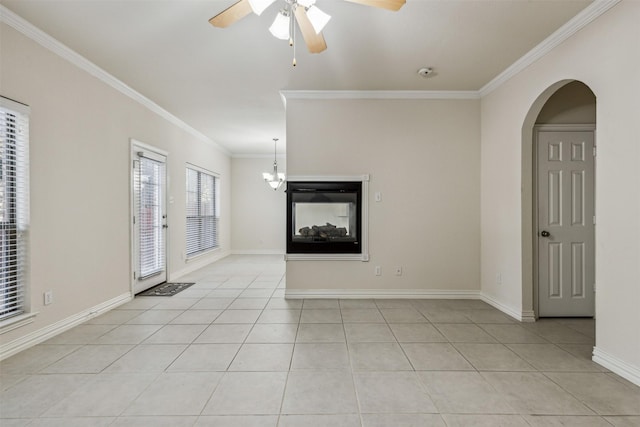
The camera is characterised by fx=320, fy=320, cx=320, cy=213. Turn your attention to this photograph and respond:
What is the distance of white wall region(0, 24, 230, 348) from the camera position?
2.69 metres

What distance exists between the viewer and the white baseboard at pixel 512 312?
10.8ft

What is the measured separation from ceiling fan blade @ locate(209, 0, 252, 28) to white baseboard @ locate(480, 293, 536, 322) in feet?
12.0

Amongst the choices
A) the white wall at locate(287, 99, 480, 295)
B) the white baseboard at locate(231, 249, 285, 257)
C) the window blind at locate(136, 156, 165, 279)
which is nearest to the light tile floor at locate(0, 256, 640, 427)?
the white wall at locate(287, 99, 480, 295)

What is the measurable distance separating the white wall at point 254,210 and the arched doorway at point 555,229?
19.6 feet

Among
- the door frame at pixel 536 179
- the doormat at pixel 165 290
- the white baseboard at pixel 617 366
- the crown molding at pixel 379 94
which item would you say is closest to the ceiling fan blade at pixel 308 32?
the crown molding at pixel 379 94

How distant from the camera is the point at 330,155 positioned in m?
4.12

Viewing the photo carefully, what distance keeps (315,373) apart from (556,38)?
133 inches

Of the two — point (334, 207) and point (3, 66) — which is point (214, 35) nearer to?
point (3, 66)

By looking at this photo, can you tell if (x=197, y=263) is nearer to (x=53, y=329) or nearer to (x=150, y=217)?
(x=150, y=217)

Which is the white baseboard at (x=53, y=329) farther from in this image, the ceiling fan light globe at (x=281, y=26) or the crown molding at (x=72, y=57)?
the ceiling fan light globe at (x=281, y=26)

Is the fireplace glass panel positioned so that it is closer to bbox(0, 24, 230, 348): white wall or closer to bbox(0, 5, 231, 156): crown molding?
bbox(0, 24, 230, 348): white wall

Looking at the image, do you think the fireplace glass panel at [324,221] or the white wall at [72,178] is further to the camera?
the fireplace glass panel at [324,221]

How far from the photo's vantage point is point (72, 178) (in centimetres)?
311

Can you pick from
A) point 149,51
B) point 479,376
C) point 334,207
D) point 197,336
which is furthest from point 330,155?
point 479,376
